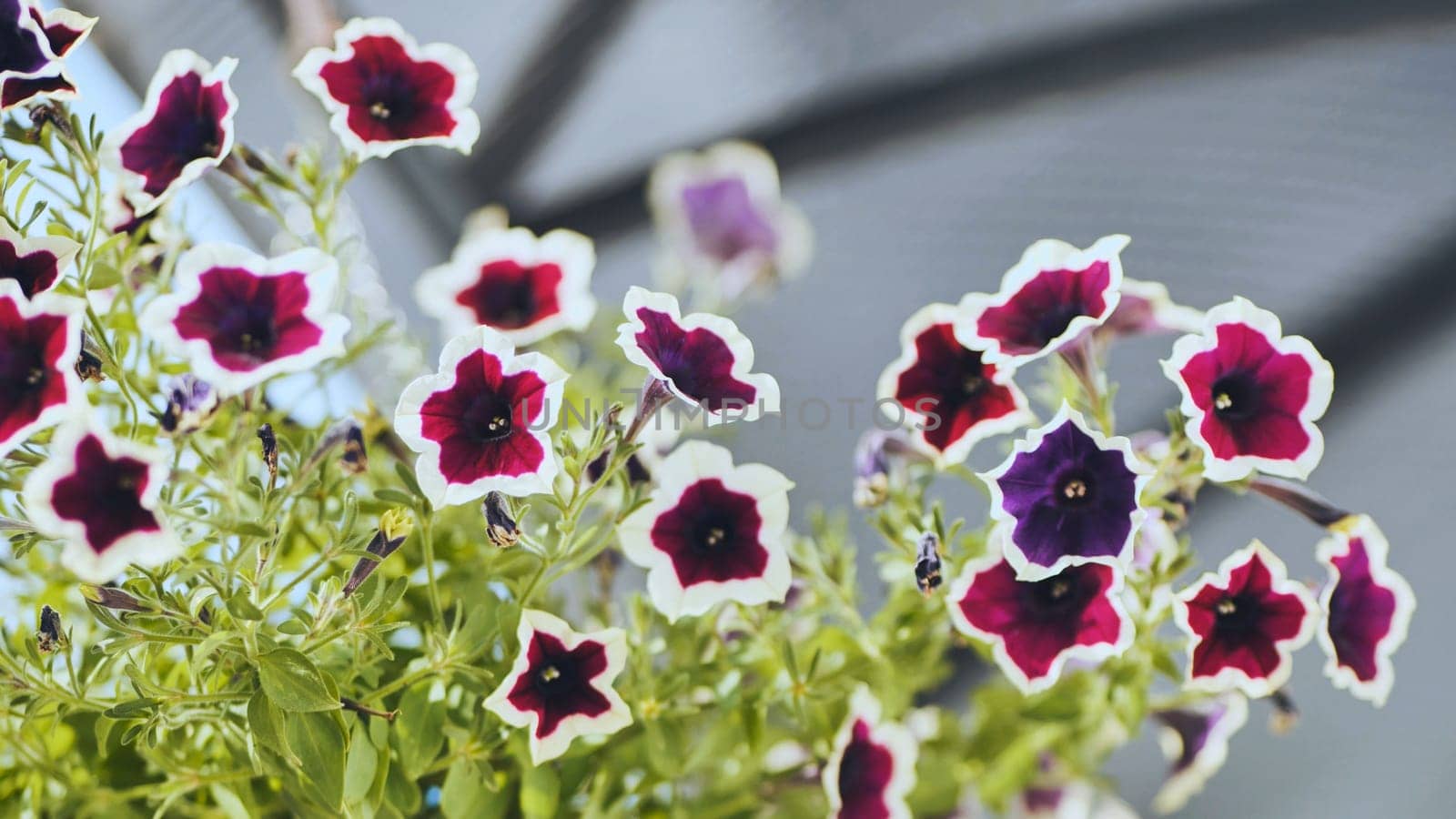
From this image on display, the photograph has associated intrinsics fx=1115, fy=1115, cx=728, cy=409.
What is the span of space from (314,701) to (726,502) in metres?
0.17

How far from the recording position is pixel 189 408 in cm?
41

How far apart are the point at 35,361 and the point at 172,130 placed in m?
0.14

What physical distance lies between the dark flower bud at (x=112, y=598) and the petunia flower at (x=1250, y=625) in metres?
0.39

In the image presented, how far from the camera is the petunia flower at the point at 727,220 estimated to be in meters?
0.89

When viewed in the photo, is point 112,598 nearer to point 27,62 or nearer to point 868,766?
point 27,62

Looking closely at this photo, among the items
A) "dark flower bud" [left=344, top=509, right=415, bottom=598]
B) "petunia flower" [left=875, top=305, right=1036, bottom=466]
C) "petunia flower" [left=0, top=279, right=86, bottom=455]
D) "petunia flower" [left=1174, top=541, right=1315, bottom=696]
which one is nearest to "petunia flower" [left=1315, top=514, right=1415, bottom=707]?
"petunia flower" [left=1174, top=541, right=1315, bottom=696]

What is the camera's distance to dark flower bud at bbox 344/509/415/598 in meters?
0.40

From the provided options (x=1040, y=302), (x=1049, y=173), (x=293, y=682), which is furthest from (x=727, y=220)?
(x=293, y=682)

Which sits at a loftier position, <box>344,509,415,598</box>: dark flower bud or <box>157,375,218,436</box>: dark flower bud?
<box>157,375,218,436</box>: dark flower bud

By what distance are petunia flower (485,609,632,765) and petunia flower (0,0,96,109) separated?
269 millimetres

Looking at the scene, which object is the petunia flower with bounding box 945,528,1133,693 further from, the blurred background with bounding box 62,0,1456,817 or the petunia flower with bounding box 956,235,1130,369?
the blurred background with bounding box 62,0,1456,817

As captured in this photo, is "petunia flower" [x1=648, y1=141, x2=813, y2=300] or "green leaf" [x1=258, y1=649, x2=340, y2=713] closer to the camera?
"green leaf" [x1=258, y1=649, x2=340, y2=713]

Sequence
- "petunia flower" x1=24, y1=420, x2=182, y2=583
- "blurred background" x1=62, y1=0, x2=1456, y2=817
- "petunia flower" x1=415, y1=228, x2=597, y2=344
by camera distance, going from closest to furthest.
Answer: "petunia flower" x1=24, y1=420, x2=182, y2=583 → "petunia flower" x1=415, y1=228, x2=597, y2=344 → "blurred background" x1=62, y1=0, x2=1456, y2=817

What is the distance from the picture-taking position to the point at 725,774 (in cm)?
58
